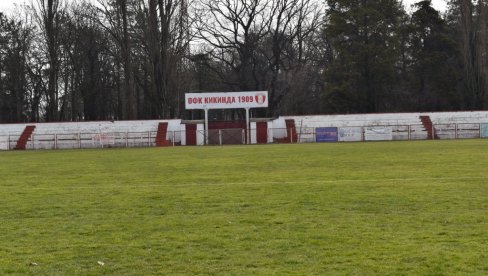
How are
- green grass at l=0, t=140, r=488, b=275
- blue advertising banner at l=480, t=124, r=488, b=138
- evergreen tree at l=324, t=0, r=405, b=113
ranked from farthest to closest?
evergreen tree at l=324, t=0, r=405, b=113 < blue advertising banner at l=480, t=124, r=488, b=138 < green grass at l=0, t=140, r=488, b=275

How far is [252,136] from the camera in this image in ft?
167

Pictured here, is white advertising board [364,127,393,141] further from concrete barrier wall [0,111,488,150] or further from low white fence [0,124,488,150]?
concrete barrier wall [0,111,488,150]

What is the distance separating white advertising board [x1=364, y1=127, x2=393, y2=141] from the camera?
163 ft

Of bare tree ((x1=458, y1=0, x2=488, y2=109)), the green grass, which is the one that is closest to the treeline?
bare tree ((x1=458, y1=0, x2=488, y2=109))

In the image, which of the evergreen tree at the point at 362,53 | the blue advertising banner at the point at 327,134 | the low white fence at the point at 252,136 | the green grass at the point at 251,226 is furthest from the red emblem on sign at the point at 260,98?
the green grass at the point at 251,226

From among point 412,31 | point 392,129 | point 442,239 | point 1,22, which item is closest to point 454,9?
point 412,31

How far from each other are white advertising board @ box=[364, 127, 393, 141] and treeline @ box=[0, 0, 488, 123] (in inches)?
500

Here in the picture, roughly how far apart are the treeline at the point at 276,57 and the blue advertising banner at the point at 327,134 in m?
12.8

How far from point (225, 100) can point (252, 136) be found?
4135 millimetres

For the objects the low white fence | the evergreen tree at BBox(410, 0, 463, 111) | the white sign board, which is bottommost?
the low white fence

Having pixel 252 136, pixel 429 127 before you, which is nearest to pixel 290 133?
pixel 252 136

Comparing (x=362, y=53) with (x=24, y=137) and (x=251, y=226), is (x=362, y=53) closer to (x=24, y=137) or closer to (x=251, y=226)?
(x=24, y=137)

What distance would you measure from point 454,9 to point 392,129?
22.0 metres

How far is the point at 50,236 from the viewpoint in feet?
26.4
